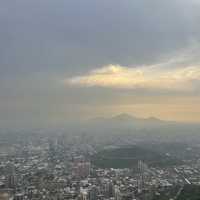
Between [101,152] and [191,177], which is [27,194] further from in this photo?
[101,152]

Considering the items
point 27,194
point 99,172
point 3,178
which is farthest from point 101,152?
point 27,194

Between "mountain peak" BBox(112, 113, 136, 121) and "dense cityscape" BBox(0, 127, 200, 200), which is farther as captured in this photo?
"mountain peak" BBox(112, 113, 136, 121)

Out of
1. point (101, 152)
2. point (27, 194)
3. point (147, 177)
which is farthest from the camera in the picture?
point (101, 152)

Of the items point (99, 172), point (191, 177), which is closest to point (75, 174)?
point (99, 172)

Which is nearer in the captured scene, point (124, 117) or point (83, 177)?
point (83, 177)

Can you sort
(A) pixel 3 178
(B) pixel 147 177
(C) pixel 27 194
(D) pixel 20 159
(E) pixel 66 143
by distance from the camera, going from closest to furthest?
(C) pixel 27 194, (A) pixel 3 178, (B) pixel 147 177, (D) pixel 20 159, (E) pixel 66 143

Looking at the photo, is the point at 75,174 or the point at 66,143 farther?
the point at 66,143

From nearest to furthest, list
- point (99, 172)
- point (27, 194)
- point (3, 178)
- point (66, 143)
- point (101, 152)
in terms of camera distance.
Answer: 1. point (27, 194)
2. point (3, 178)
3. point (99, 172)
4. point (101, 152)
5. point (66, 143)

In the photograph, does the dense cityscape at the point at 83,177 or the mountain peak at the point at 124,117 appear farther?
the mountain peak at the point at 124,117

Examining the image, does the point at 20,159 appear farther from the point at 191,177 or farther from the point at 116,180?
the point at 191,177
